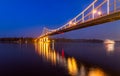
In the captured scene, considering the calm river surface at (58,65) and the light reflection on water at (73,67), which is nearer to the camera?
the light reflection on water at (73,67)

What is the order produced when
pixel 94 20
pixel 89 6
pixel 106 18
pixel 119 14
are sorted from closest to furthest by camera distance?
pixel 119 14 → pixel 106 18 → pixel 94 20 → pixel 89 6

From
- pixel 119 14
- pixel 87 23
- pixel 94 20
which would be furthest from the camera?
pixel 87 23

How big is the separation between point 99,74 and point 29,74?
165 inches

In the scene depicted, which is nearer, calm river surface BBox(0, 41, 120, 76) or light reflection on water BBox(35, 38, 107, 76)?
light reflection on water BBox(35, 38, 107, 76)

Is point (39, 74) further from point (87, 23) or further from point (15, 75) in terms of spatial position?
point (87, 23)

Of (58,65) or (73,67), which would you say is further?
(58,65)

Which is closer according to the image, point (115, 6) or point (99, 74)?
point (99, 74)

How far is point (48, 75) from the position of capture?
46.7 feet

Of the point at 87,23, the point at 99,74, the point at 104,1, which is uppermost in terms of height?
the point at 104,1

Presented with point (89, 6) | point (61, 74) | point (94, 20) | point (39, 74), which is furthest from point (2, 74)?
point (89, 6)

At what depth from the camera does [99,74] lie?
47.3ft

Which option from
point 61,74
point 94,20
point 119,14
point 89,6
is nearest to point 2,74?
point 61,74

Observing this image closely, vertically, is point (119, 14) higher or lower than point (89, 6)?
lower

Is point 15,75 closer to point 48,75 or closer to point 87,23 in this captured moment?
point 48,75
